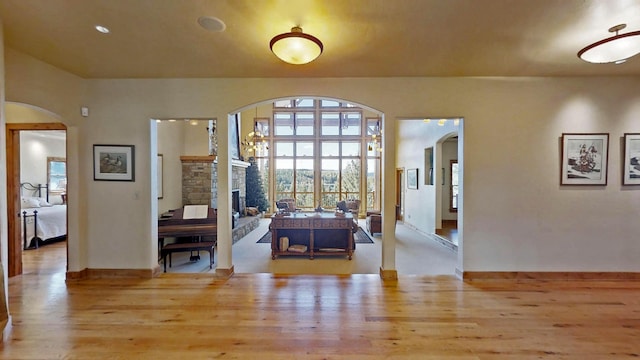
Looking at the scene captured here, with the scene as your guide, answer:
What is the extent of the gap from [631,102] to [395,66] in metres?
3.23

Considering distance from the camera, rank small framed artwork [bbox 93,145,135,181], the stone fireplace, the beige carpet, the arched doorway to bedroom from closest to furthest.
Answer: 1. small framed artwork [bbox 93,145,135,181]
2. the arched doorway to bedroom
3. the beige carpet
4. the stone fireplace

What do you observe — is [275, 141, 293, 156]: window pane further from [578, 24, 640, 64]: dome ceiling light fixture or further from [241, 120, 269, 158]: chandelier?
[578, 24, 640, 64]: dome ceiling light fixture

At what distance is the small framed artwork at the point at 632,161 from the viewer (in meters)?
3.56

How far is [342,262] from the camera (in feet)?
16.9

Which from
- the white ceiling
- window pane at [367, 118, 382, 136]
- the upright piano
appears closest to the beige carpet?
the upright piano

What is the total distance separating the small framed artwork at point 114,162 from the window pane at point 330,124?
8554 mm

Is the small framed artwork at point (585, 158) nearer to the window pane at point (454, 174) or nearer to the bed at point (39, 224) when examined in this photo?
the window pane at point (454, 174)

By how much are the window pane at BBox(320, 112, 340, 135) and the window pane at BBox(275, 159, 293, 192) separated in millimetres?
2016

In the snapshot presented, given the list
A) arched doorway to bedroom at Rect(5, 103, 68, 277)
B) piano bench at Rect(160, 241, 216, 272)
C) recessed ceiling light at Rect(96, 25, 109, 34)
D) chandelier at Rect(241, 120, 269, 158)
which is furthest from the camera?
chandelier at Rect(241, 120, 269, 158)

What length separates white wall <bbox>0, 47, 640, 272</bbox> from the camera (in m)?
3.59

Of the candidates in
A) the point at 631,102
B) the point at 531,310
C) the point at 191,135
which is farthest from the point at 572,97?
the point at 191,135

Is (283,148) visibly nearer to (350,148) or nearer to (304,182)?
(304,182)

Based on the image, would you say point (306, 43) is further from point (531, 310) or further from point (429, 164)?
point (429, 164)

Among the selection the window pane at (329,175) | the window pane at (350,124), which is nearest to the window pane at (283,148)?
the window pane at (329,175)
